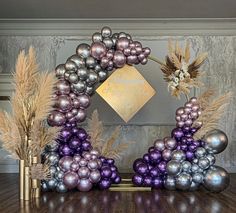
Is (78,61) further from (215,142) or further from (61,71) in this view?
(215,142)

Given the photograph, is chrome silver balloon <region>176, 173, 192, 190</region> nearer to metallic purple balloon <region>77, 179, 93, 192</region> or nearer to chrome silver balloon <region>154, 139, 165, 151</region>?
chrome silver balloon <region>154, 139, 165, 151</region>

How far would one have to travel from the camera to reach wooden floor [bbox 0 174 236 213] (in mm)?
2088

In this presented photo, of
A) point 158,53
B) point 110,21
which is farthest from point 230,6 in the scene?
point 110,21

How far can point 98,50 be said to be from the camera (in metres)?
2.74

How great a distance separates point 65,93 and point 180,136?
804 mm

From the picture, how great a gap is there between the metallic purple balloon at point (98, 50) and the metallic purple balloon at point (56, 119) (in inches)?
17.5

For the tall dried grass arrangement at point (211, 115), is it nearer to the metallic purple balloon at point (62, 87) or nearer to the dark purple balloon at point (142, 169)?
the dark purple balloon at point (142, 169)

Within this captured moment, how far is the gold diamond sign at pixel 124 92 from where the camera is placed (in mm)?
2846

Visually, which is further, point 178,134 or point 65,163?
point 178,134

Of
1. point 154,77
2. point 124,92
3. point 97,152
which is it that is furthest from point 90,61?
point 154,77

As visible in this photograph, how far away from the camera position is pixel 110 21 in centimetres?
379

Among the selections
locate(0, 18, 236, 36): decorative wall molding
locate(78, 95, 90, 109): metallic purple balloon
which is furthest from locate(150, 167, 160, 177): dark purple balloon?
locate(0, 18, 236, 36): decorative wall molding

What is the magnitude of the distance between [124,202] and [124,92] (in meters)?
0.82

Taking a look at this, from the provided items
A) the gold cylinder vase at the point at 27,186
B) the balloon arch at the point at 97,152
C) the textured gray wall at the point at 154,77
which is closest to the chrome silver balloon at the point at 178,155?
the balloon arch at the point at 97,152
